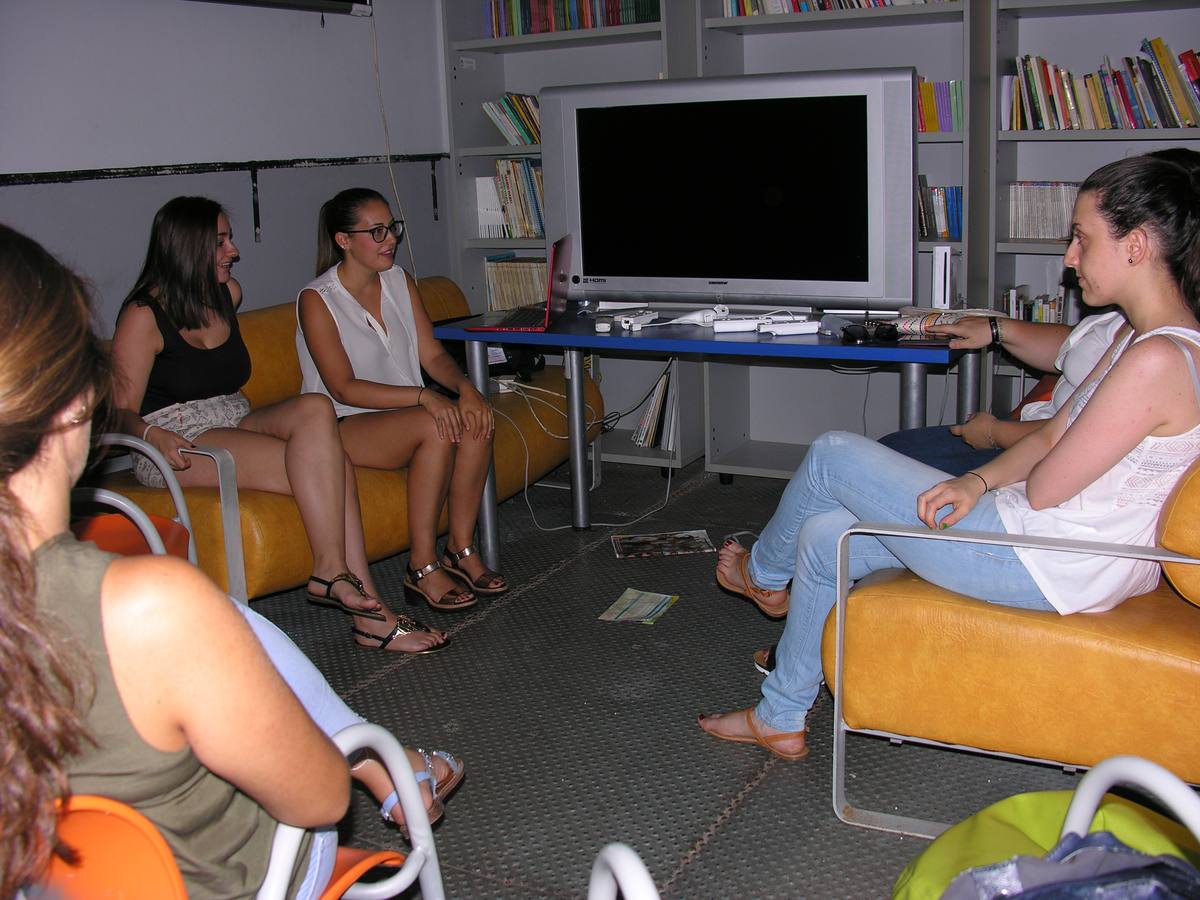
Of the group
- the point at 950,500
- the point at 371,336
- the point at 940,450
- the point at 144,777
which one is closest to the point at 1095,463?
the point at 950,500

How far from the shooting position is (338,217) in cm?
330

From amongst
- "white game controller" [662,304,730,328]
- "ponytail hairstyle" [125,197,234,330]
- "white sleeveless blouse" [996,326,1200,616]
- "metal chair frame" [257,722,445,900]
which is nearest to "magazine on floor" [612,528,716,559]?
"white game controller" [662,304,730,328]

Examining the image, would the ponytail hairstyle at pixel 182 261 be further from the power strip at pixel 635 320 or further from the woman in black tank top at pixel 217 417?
the power strip at pixel 635 320

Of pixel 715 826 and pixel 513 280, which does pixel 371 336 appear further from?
pixel 715 826

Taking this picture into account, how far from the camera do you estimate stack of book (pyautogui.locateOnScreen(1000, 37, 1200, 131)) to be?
3656mm

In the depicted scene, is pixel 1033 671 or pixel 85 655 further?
pixel 1033 671

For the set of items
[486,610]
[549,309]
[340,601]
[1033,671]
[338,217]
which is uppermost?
[338,217]

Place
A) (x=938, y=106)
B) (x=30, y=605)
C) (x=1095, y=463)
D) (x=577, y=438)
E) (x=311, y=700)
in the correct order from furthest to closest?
(x=938, y=106), (x=577, y=438), (x=1095, y=463), (x=311, y=700), (x=30, y=605)

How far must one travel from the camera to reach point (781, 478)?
4.30 m

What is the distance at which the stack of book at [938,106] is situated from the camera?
12.7 ft

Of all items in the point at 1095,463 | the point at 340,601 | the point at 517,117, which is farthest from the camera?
the point at 517,117

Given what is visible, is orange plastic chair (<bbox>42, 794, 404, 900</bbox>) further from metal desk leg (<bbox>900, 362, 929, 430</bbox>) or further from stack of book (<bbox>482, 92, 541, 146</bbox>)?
stack of book (<bbox>482, 92, 541, 146</bbox>)

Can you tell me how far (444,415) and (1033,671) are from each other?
5.79ft

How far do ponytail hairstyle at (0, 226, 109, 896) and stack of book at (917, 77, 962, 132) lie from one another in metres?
3.42
